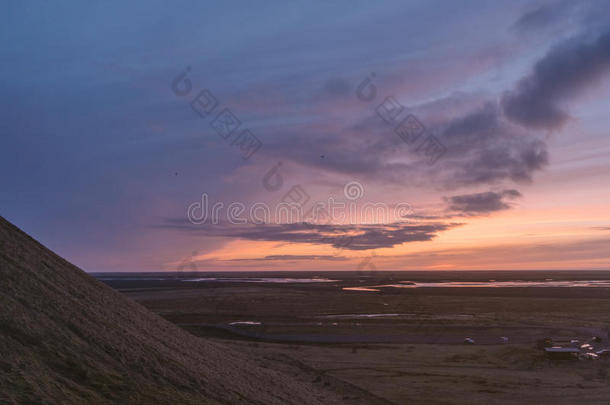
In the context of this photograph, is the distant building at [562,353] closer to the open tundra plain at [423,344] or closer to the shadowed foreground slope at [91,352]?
the open tundra plain at [423,344]

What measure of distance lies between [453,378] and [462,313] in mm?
27134

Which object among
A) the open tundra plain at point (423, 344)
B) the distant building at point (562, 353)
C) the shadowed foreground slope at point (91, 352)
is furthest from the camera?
the distant building at point (562, 353)

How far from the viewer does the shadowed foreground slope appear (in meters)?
9.70

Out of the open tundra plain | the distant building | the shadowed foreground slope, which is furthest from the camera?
the distant building

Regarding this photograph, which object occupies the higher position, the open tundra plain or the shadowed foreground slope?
the shadowed foreground slope

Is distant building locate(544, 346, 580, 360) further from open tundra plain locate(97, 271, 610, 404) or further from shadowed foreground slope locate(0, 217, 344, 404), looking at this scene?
shadowed foreground slope locate(0, 217, 344, 404)

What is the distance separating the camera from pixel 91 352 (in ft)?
37.8

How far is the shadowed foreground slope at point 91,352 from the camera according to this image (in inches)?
382

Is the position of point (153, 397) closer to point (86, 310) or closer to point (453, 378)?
point (86, 310)

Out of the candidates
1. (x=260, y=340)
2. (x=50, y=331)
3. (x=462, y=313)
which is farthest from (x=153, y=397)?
(x=462, y=313)

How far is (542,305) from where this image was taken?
54.9 m

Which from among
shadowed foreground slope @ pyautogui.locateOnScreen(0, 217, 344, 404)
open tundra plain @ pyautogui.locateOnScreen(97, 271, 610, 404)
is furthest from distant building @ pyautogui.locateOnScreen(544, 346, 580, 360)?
shadowed foreground slope @ pyautogui.locateOnScreen(0, 217, 344, 404)

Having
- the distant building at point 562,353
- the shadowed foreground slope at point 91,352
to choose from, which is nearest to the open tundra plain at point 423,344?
the distant building at point 562,353

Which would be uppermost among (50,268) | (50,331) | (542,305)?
(50,268)
